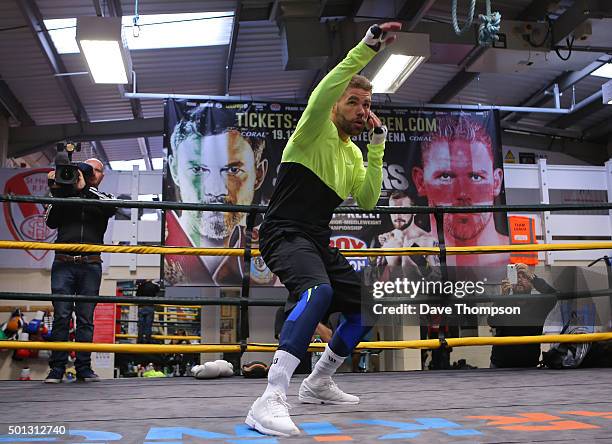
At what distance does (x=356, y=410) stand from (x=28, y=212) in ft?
21.2

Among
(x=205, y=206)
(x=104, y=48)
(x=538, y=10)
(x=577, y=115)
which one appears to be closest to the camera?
(x=205, y=206)

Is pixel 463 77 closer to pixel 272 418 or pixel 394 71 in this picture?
pixel 394 71

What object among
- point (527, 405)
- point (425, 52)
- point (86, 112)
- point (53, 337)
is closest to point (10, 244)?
point (53, 337)

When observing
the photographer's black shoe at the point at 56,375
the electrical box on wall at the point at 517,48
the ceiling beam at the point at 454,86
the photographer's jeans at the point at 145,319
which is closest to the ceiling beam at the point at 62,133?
the photographer's jeans at the point at 145,319

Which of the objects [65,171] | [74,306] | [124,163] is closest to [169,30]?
[65,171]

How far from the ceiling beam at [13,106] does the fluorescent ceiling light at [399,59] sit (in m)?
5.60

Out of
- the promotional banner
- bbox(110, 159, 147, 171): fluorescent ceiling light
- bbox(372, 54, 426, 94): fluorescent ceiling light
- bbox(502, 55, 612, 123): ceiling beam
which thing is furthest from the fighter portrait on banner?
bbox(110, 159, 147, 171): fluorescent ceiling light

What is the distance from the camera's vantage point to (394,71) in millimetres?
7102

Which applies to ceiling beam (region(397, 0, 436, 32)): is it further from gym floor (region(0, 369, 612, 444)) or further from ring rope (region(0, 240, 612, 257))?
gym floor (region(0, 369, 612, 444))

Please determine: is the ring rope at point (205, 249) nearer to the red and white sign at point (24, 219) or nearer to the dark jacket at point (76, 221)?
the dark jacket at point (76, 221)

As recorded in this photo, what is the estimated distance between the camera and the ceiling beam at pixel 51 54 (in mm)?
6859

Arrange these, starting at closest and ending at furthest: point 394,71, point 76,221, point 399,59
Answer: point 76,221 → point 399,59 → point 394,71

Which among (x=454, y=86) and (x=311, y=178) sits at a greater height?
(x=454, y=86)

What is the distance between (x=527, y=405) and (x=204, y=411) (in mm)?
1116
